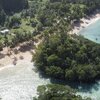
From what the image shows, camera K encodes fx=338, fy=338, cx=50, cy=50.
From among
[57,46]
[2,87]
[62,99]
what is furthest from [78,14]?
[62,99]

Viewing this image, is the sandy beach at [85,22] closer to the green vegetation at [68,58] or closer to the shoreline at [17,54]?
the shoreline at [17,54]

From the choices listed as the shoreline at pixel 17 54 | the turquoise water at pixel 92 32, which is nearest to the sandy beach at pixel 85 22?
the turquoise water at pixel 92 32

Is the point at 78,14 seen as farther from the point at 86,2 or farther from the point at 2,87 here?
the point at 2,87

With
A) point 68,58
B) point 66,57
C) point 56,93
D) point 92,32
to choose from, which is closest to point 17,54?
point 66,57

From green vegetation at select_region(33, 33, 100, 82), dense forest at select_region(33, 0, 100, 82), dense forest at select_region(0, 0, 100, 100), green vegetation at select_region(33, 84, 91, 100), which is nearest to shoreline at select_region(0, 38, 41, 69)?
dense forest at select_region(0, 0, 100, 100)

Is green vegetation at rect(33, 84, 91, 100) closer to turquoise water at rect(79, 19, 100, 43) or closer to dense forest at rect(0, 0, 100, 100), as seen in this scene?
dense forest at rect(0, 0, 100, 100)

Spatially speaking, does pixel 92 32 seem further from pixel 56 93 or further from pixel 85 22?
pixel 56 93

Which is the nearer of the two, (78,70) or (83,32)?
(78,70)
